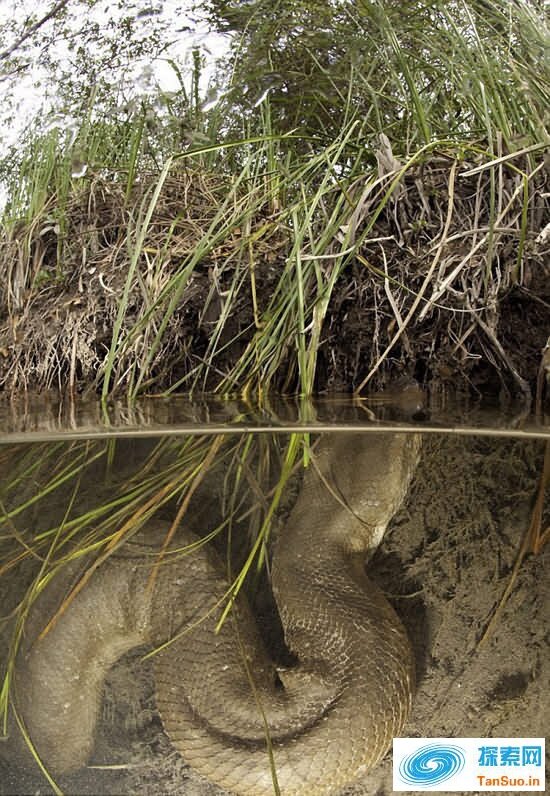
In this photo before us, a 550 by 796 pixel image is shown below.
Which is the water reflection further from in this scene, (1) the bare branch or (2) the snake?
(1) the bare branch

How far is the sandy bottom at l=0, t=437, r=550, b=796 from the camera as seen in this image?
73 cm

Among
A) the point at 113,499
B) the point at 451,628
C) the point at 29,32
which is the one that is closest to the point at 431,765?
the point at 451,628

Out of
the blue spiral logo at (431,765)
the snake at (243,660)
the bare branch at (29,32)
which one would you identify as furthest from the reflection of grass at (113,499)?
the bare branch at (29,32)

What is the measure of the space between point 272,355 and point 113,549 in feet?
1.98

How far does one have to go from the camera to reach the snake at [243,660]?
2.45 ft

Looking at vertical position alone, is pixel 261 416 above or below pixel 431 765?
above

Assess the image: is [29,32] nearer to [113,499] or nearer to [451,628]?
[113,499]

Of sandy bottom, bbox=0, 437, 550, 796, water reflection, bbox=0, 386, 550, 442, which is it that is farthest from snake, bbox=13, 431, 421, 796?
water reflection, bbox=0, 386, 550, 442

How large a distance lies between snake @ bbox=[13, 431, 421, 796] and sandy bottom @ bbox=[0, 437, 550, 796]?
16 mm

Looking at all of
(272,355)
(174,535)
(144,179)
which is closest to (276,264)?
(272,355)

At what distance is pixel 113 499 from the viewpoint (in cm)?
95

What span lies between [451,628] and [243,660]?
0.82 feet

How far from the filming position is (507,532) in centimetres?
93

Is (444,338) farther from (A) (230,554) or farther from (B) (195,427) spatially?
(A) (230,554)
